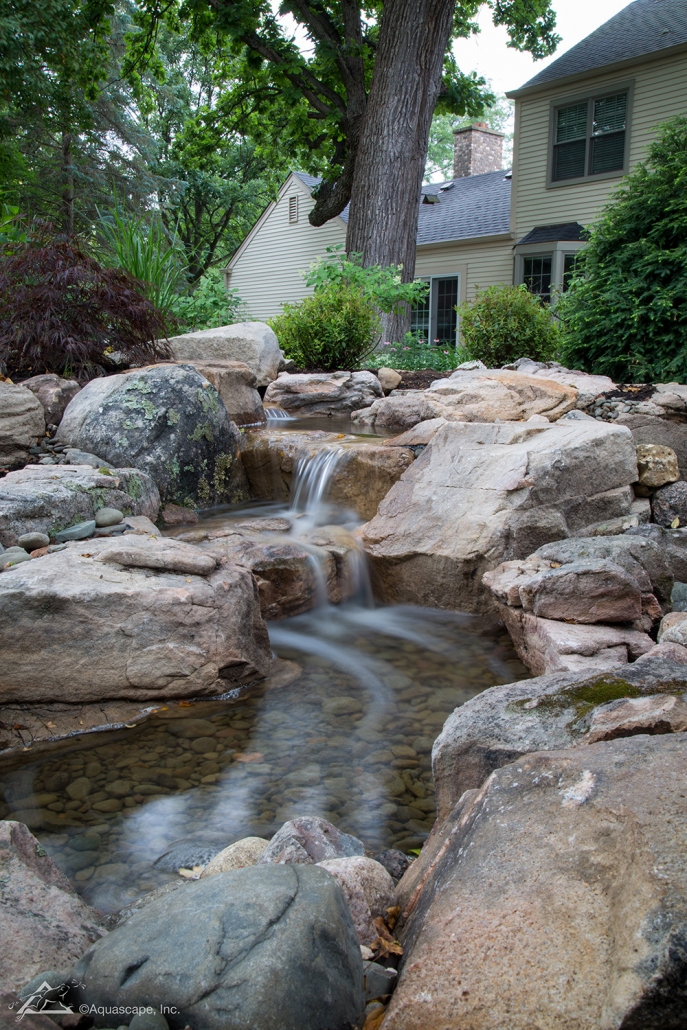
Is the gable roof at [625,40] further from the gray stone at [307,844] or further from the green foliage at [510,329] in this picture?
the gray stone at [307,844]

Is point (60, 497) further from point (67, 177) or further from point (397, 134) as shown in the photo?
point (67, 177)

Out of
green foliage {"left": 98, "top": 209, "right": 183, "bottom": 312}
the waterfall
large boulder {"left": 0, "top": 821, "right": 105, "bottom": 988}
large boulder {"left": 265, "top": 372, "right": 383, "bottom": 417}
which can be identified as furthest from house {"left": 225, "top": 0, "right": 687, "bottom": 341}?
large boulder {"left": 0, "top": 821, "right": 105, "bottom": 988}

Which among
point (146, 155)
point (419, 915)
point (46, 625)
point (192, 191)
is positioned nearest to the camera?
point (419, 915)

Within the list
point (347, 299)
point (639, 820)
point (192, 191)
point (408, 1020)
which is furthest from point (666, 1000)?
point (192, 191)

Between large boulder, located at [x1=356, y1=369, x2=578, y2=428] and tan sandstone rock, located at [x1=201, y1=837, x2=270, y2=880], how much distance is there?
514 centimetres

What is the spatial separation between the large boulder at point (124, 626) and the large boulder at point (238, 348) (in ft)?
16.1

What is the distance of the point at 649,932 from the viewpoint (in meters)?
1.23

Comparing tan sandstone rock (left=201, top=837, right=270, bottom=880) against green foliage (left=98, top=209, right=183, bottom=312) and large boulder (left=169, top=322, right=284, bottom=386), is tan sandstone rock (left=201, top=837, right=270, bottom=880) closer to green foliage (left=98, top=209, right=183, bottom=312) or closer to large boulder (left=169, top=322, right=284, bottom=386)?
large boulder (left=169, top=322, right=284, bottom=386)

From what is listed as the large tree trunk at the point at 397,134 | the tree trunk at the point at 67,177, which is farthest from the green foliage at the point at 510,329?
the tree trunk at the point at 67,177

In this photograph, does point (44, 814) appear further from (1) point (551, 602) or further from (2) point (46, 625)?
(1) point (551, 602)

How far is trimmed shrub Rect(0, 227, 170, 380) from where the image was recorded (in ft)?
22.1

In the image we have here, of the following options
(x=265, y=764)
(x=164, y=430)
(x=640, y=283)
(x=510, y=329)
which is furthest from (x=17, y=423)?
(x=510, y=329)

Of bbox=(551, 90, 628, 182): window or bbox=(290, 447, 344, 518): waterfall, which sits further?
bbox=(551, 90, 628, 182): window

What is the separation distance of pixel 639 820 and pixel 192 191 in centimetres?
2952
